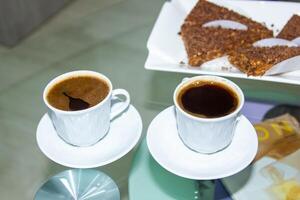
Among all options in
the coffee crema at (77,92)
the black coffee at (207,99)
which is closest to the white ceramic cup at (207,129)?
the black coffee at (207,99)

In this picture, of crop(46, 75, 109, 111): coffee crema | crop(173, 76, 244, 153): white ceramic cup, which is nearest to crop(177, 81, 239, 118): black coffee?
crop(173, 76, 244, 153): white ceramic cup

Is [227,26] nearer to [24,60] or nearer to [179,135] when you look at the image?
[179,135]

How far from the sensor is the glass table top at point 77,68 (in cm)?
86

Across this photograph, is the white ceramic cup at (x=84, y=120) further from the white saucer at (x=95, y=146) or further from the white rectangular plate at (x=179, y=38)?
the white rectangular plate at (x=179, y=38)

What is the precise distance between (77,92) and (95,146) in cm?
9

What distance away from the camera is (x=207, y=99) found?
71 cm

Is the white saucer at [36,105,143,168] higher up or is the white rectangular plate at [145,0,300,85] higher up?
the white rectangular plate at [145,0,300,85]

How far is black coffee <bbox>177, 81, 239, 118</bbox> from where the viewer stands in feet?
2.22

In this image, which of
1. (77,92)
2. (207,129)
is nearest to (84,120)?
(77,92)

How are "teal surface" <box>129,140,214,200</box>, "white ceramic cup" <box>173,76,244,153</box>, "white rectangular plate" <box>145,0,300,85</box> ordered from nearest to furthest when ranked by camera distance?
1. "white ceramic cup" <box>173,76,244,153</box>
2. "teal surface" <box>129,140,214,200</box>
3. "white rectangular plate" <box>145,0,300,85</box>

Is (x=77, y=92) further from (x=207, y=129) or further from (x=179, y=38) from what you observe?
(x=179, y=38)

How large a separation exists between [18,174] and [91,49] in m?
0.34

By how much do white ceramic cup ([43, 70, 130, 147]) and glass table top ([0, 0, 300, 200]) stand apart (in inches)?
3.8

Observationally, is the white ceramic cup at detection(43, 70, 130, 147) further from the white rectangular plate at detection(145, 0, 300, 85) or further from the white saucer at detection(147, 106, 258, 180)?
the white rectangular plate at detection(145, 0, 300, 85)
